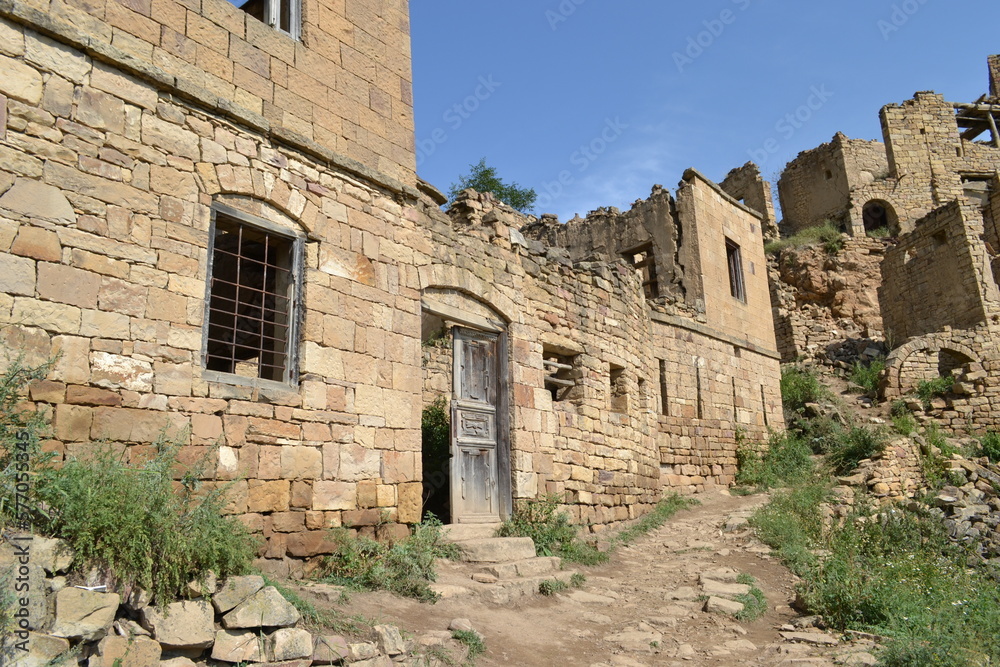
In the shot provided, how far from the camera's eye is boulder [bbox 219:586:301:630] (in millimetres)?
4125

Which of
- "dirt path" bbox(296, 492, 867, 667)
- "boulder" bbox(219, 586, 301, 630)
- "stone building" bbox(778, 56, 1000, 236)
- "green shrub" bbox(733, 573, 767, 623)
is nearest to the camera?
"boulder" bbox(219, 586, 301, 630)

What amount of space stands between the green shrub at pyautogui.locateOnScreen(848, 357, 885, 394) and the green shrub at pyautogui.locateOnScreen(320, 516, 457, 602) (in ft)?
45.4

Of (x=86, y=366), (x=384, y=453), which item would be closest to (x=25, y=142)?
(x=86, y=366)

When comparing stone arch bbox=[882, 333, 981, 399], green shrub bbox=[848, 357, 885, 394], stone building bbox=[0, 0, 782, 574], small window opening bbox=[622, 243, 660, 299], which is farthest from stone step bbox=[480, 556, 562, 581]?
green shrub bbox=[848, 357, 885, 394]

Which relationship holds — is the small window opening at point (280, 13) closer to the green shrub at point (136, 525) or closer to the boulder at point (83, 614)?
the green shrub at point (136, 525)

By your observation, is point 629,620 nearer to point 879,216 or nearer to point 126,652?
point 126,652

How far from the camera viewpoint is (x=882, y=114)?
29.0m

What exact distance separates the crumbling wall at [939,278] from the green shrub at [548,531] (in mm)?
14215

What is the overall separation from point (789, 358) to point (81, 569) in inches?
831

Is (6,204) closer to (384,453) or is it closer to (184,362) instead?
(184,362)

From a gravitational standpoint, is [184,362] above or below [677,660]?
above

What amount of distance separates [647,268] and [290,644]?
1252 centimetres

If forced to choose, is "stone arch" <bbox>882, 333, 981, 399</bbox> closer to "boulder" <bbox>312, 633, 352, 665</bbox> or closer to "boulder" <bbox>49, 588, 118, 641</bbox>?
"boulder" <bbox>312, 633, 352, 665</bbox>

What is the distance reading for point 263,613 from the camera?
167 inches
